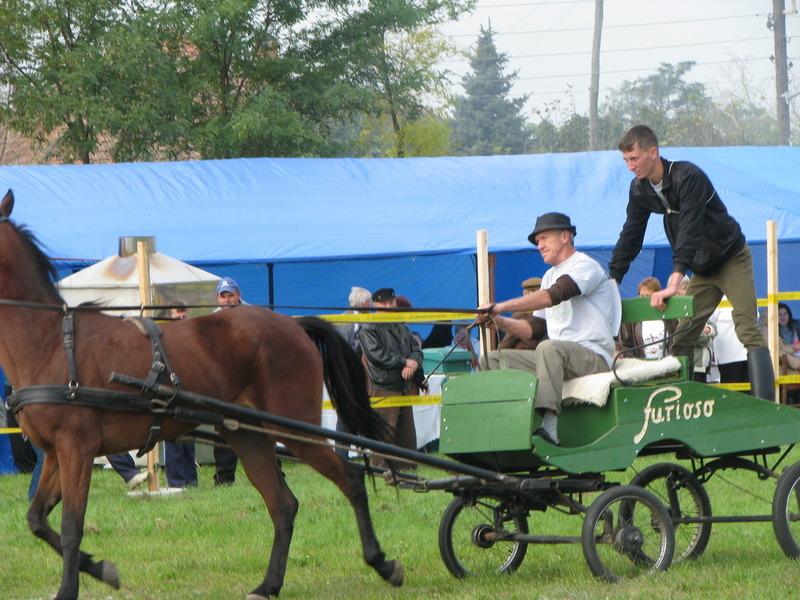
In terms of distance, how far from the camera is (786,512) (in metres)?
6.59

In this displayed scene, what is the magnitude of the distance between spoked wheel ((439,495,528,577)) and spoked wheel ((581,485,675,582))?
51 cm

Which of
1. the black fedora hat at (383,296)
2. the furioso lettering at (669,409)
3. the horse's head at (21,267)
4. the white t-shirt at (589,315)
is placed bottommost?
the furioso lettering at (669,409)

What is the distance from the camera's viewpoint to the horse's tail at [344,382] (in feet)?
24.0

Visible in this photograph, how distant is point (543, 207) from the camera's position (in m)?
15.5

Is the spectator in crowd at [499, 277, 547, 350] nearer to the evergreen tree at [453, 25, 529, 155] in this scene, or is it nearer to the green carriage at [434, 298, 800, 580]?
the green carriage at [434, 298, 800, 580]

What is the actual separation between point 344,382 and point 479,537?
4.23 ft

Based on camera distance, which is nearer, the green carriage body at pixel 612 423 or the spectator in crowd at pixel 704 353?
the green carriage body at pixel 612 423

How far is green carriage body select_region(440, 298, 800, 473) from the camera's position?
628 cm

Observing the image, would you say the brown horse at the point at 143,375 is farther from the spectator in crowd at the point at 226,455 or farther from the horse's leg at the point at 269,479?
the spectator in crowd at the point at 226,455

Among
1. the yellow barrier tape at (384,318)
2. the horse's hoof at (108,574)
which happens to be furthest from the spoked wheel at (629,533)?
the yellow barrier tape at (384,318)

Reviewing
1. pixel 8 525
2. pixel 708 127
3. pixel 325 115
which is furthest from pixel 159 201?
pixel 708 127

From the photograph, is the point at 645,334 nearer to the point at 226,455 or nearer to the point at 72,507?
the point at 226,455

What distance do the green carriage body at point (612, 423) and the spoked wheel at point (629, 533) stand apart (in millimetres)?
182

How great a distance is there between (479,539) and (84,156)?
17.7 m
